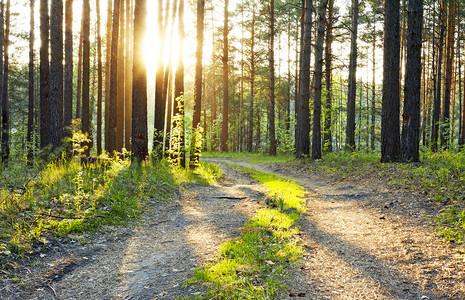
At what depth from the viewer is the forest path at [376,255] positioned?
318 centimetres

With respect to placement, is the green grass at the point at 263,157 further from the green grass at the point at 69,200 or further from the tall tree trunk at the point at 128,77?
the green grass at the point at 69,200

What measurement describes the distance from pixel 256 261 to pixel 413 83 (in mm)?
9764

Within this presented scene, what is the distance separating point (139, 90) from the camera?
33.0 feet

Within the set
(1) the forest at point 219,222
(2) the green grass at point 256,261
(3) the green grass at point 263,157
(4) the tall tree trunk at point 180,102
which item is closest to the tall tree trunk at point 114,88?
(1) the forest at point 219,222

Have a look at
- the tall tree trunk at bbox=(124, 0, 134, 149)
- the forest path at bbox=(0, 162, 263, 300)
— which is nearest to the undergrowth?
the forest path at bbox=(0, 162, 263, 300)

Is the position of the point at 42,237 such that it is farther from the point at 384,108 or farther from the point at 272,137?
the point at 272,137

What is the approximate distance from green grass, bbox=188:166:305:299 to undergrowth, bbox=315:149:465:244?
237cm

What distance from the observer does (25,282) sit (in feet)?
11.3

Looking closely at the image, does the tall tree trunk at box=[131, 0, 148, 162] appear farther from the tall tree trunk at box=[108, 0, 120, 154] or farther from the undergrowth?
the undergrowth

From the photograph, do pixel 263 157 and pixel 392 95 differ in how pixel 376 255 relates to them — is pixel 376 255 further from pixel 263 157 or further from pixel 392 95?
pixel 263 157

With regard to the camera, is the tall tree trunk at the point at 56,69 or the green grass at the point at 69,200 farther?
the tall tree trunk at the point at 56,69

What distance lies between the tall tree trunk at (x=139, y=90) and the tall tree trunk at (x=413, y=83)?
29.9ft

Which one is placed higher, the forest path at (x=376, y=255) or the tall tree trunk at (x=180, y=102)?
the tall tree trunk at (x=180, y=102)

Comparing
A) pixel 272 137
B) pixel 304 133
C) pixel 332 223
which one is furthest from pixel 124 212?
pixel 272 137
